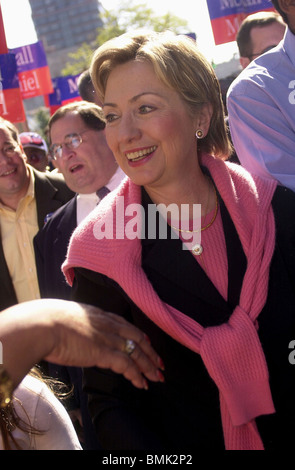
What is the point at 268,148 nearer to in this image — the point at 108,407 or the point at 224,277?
the point at 224,277

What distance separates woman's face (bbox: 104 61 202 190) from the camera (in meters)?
1.97

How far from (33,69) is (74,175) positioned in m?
6.84

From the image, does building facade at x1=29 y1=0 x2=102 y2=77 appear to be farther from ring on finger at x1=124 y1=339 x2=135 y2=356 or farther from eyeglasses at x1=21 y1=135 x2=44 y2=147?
ring on finger at x1=124 y1=339 x2=135 y2=356

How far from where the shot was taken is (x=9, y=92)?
580cm

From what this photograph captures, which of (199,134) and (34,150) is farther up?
(199,134)

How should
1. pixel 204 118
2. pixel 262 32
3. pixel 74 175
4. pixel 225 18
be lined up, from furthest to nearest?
pixel 225 18 → pixel 262 32 → pixel 74 175 → pixel 204 118

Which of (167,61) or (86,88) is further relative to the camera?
(86,88)

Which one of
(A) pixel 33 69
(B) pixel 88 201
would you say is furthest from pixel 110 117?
(A) pixel 33 69

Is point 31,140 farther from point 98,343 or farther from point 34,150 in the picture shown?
point 98,343

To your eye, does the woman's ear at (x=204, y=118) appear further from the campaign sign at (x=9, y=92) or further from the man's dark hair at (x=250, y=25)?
the campaign sign at (x=9, y=92)

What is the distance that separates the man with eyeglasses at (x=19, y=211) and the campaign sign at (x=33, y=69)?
6006 mm

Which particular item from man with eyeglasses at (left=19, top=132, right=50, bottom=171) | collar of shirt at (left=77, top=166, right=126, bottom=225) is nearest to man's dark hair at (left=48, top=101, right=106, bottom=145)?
collar of shirt at (left=77, top=166, right=126, bottom=225)

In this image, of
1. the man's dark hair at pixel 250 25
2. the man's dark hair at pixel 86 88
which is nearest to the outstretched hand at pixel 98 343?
the man's dark hair at pixel 250 25

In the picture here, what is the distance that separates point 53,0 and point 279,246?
431 feet
